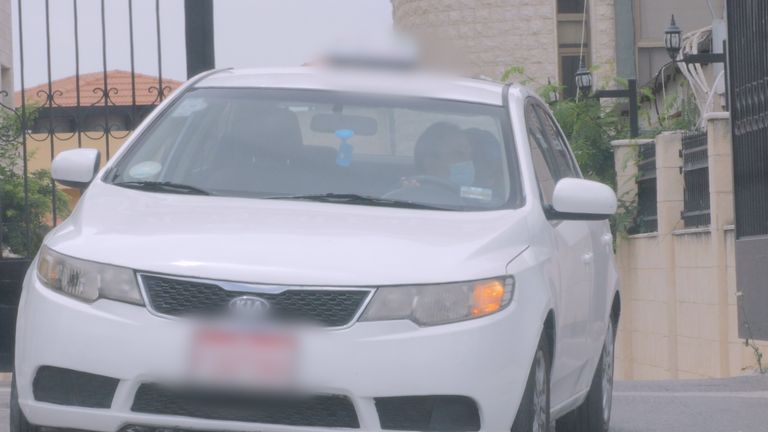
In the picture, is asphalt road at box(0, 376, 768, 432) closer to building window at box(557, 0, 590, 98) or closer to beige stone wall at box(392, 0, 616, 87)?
beige stone wall at box(392, 0, 616, 87)

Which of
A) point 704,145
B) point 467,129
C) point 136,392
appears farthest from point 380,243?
point 704,145

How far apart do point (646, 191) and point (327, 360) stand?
1358cm

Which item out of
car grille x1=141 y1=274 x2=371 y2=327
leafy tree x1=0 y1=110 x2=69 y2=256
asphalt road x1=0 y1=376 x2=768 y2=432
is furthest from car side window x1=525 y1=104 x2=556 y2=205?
leafy tree x1=0 y1=110 x2=69 y2=256

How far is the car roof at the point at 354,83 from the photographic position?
22.1 ft

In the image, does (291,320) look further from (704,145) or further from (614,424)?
(704,145)

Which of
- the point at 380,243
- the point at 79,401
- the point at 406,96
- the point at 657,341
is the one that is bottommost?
the point at 657,341

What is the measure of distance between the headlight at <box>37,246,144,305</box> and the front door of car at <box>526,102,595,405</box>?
1587 millimetres

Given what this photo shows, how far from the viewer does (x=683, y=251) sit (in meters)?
16.3

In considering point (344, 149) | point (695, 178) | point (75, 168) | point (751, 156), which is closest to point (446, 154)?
point (344, 149)

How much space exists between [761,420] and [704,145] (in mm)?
7356

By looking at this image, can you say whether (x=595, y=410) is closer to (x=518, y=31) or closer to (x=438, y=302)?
(x=438, y=302)

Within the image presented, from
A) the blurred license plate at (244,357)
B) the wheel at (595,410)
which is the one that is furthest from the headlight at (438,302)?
the wheel at (595,410)

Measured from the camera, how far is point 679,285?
16.4 metres

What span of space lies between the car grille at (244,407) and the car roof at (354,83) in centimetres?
199
